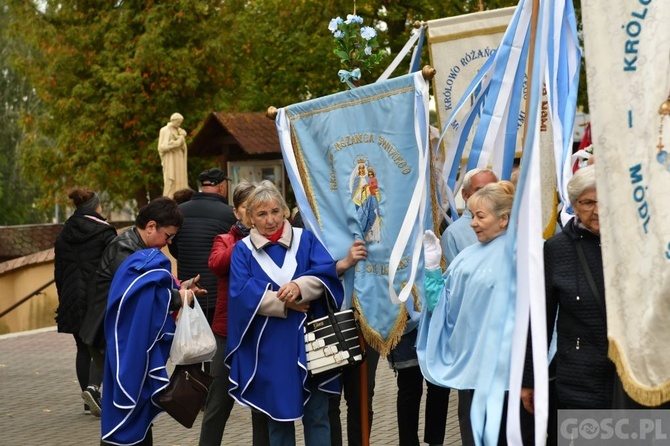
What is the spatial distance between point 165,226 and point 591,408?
2755mm

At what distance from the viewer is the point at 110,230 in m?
9.80

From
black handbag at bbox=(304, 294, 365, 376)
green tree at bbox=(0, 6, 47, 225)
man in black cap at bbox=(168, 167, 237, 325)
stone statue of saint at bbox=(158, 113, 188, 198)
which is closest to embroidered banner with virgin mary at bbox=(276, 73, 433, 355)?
black handbag at bbox=(304, 294, 365, 376)

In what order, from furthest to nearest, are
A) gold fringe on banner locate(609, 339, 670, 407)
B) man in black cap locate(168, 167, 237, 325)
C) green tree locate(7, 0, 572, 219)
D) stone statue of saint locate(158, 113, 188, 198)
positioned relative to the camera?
green tree locate(7, 0, 572, 219), stone statue of saint locate(158, 113, 188, 198), man in black cap locate(168, 167, 237, 325), gold fringe on banner locate(609, 339, 670, 407)

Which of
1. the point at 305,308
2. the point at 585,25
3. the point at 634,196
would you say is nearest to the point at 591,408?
the point at 634,196

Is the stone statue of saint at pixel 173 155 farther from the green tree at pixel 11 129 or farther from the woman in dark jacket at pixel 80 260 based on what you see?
the green tree at pixel 11 129

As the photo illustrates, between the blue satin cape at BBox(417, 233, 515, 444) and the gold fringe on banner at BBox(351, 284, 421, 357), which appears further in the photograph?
the gold fringe on banner at BBox(351, 284, 421, 357)

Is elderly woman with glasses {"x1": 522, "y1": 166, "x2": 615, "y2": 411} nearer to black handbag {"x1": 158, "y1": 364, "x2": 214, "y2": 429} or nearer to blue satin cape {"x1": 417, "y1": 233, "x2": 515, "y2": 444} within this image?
blue satin cape {"x1": 417, "y1": 233, "x2": 515, "y2": 444}

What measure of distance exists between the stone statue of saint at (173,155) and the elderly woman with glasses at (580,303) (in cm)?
1672

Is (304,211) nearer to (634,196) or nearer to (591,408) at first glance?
(591,408)

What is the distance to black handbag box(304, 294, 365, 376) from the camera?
6.36 meters

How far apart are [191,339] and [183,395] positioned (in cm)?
31

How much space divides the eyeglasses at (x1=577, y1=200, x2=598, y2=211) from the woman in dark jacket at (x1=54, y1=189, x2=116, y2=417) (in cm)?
551

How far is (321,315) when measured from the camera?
654 centimetres

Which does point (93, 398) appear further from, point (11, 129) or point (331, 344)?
point (11, 129)
